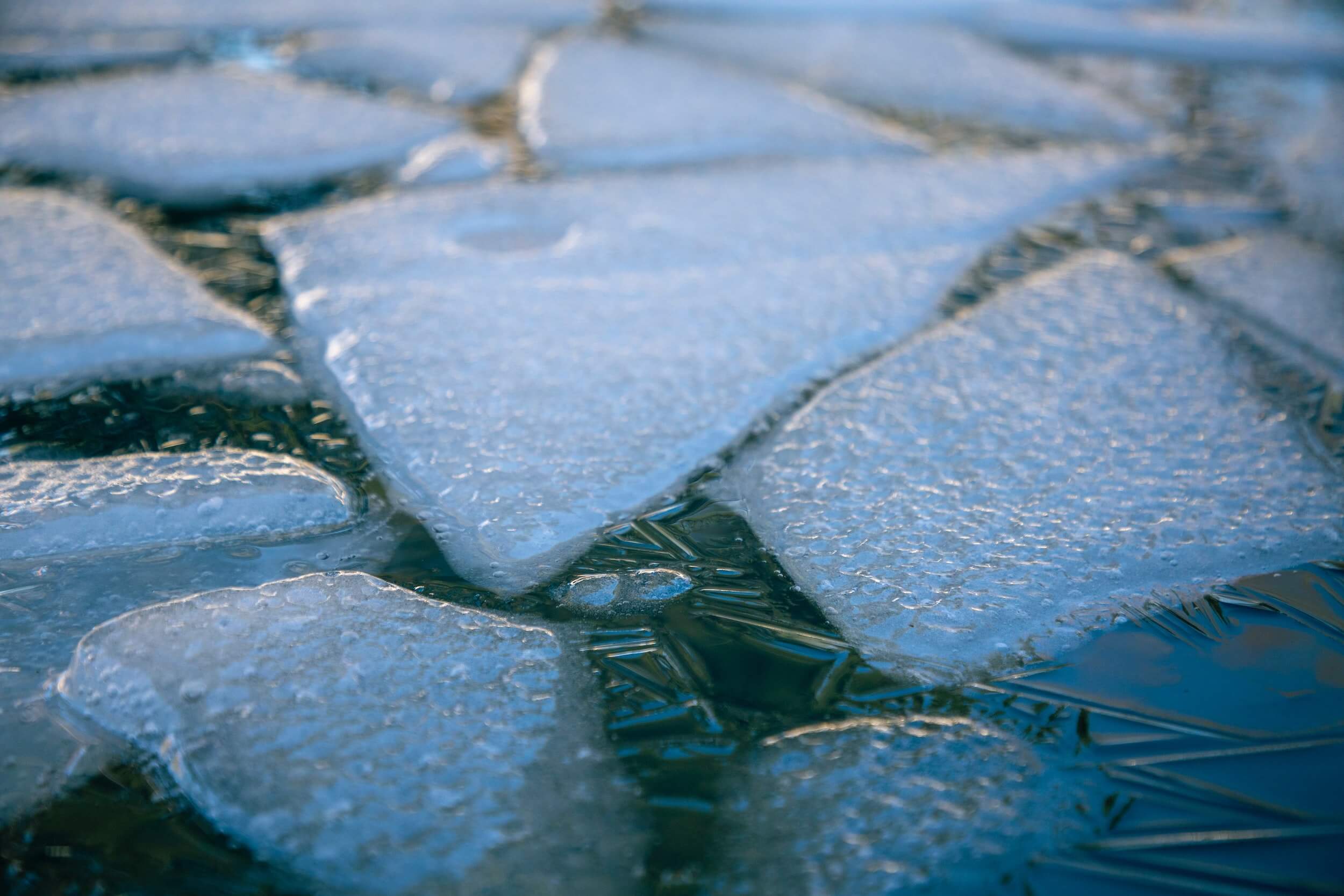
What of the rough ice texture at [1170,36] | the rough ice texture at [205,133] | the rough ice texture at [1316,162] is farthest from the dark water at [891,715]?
the rough ice texture at [1170,36]

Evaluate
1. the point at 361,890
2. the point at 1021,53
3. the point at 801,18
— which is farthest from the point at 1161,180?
the point at 361,890

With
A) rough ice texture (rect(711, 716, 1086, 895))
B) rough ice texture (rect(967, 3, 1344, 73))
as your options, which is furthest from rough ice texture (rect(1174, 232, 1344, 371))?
rough ice texture (rect(967, 3, 1344, 73))

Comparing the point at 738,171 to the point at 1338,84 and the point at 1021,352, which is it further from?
the point at 1338,84

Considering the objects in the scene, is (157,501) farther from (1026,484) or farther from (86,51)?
(86,51)

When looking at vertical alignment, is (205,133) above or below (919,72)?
below

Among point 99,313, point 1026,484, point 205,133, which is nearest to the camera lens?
point 1026,484

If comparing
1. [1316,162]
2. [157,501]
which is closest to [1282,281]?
[1316,162]
